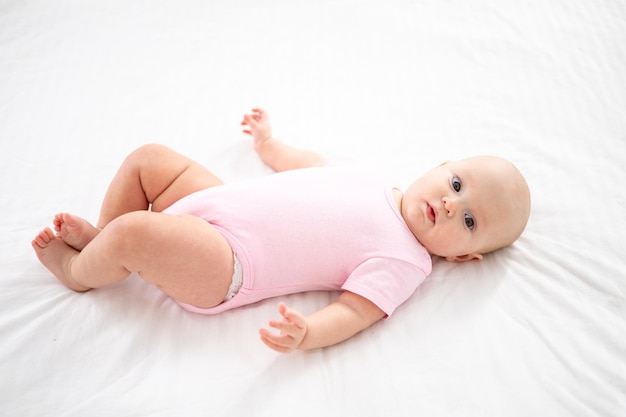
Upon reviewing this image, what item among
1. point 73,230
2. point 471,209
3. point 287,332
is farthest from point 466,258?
point 73,230

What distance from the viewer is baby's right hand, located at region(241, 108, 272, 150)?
159cm

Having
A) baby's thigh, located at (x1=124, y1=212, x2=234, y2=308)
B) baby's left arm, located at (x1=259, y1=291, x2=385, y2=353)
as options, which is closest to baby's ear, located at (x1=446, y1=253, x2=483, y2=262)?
baby's left arm, located at (x1=259, y1=291, x2=385, y2=353)

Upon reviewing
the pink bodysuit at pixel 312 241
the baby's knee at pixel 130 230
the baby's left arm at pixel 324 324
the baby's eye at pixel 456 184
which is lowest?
the baby's left arm at pixel 324 324

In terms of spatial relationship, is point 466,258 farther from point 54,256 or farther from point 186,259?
point 54,256

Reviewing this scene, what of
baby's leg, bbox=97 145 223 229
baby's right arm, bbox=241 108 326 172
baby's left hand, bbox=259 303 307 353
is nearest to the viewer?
baby's left hand, bbox=259 303 307 353

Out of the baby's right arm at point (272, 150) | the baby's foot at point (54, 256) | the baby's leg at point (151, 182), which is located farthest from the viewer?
the baby's right arm at point (272, 150)

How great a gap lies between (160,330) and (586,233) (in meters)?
1.00

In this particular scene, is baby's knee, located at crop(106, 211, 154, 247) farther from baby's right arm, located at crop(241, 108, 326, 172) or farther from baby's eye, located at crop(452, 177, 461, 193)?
baby's eye, located at crop(452, 177, 461, 193)

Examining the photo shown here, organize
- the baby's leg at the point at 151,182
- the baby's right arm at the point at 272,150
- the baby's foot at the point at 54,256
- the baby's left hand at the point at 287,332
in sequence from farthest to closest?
1. the baby's right arm at the point at 272,150
2. the baby's leg at the point at 151,182
3. the baby's foot at the point at 54,256
4. the baby's left hand at the point at 287,332

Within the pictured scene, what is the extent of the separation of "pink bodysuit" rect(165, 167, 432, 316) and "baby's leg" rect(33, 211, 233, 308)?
0.18 ft

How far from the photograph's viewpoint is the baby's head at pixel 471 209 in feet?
4.17

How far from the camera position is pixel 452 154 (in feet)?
5.20

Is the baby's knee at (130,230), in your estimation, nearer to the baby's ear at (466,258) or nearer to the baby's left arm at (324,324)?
the baby's left arm at (324,324)

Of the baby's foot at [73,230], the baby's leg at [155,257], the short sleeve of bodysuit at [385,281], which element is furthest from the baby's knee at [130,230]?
the short sleeve of bodysuit at [385,281]
